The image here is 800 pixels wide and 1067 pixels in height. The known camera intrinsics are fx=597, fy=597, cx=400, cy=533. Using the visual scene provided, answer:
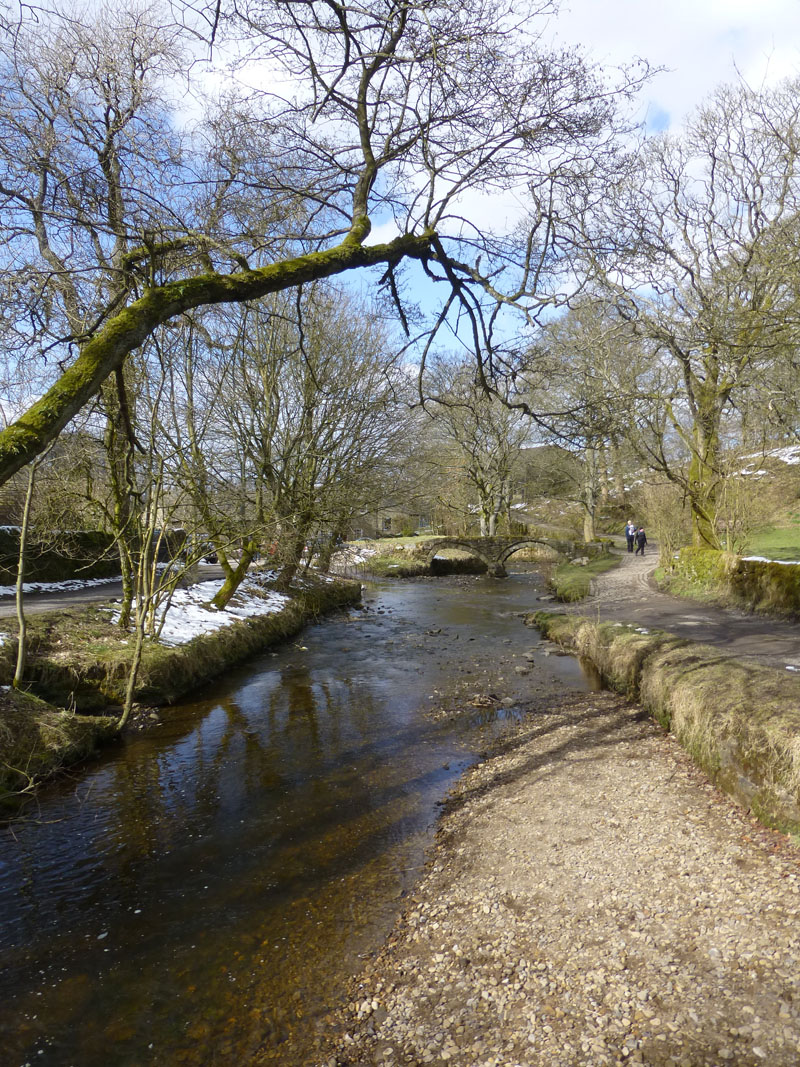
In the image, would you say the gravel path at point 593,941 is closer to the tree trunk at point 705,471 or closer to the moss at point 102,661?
the moss at point 102,661

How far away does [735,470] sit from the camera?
15.5 metres

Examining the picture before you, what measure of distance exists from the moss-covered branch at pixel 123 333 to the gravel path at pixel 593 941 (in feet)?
11.7

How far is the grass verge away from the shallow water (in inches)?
71.8

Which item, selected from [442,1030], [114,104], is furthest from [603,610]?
[114,104]

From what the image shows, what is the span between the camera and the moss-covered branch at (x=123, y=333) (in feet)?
9.15

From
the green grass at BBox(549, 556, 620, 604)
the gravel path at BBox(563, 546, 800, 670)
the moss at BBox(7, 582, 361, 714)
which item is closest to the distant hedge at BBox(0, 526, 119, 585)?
the moss at BBox(7, 582, 361, 714)

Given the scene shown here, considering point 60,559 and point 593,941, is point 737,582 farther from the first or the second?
point 60,559

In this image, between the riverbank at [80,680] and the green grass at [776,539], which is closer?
the riverbank at [80,680]

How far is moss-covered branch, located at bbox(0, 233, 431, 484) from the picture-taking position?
279 centimetres

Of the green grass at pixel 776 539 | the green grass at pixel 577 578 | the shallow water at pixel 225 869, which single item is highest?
the green grass at pixel 776 539

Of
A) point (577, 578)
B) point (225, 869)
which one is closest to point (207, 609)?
point (225, 869)

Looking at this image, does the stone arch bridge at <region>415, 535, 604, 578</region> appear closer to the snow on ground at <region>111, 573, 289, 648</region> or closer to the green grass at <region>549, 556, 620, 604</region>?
the green grass at <region>549, 556, 620, 604</region>

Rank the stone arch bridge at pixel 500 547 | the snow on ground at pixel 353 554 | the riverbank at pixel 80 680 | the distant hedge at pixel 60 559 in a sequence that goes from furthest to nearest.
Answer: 1. the stone arch bridge at pixel 500 547
2. the snow on ground at pixel 353 554
3. the distant hedge at pixel 60 559
4. the riverbank at pixel 80 680

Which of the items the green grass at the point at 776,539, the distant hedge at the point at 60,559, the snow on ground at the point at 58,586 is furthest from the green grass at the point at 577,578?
the snow on ground at the point at 58,586
